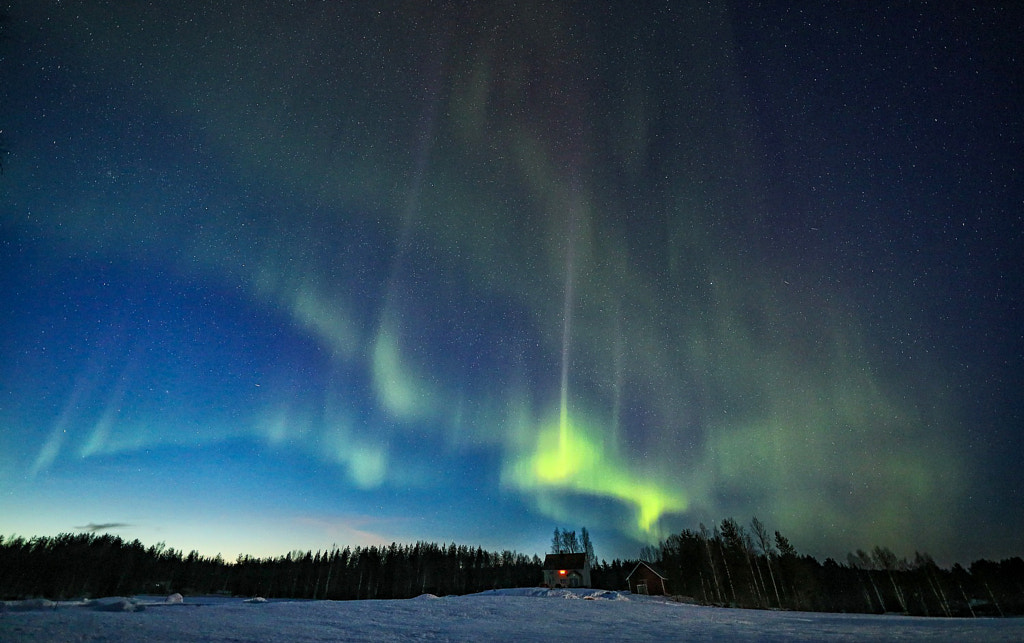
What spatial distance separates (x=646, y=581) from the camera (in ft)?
217

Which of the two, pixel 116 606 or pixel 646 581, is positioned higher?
pixel 116 606

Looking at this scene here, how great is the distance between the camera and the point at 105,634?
9445 mm

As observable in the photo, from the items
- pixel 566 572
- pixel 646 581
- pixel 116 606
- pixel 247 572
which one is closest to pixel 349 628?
pixel 116 606

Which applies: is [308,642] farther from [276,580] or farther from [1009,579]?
[276,580]

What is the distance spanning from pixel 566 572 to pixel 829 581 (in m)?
65.7

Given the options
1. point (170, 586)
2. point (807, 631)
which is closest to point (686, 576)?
point (807, 631)

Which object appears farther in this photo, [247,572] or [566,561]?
[247,572]

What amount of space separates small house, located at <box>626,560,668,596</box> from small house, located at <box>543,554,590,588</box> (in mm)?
7901

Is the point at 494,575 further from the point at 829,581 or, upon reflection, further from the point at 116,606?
the point at 116,606

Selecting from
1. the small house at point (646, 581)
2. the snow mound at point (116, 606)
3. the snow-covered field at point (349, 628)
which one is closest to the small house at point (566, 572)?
the small house at point (646, 581)

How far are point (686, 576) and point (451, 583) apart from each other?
63.3 m

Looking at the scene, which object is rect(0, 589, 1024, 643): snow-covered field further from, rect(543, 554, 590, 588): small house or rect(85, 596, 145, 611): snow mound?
rect(543, 554, 590, 588): small house

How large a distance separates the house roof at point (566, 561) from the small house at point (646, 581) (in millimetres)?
8687

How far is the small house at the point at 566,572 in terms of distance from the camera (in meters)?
69.6
